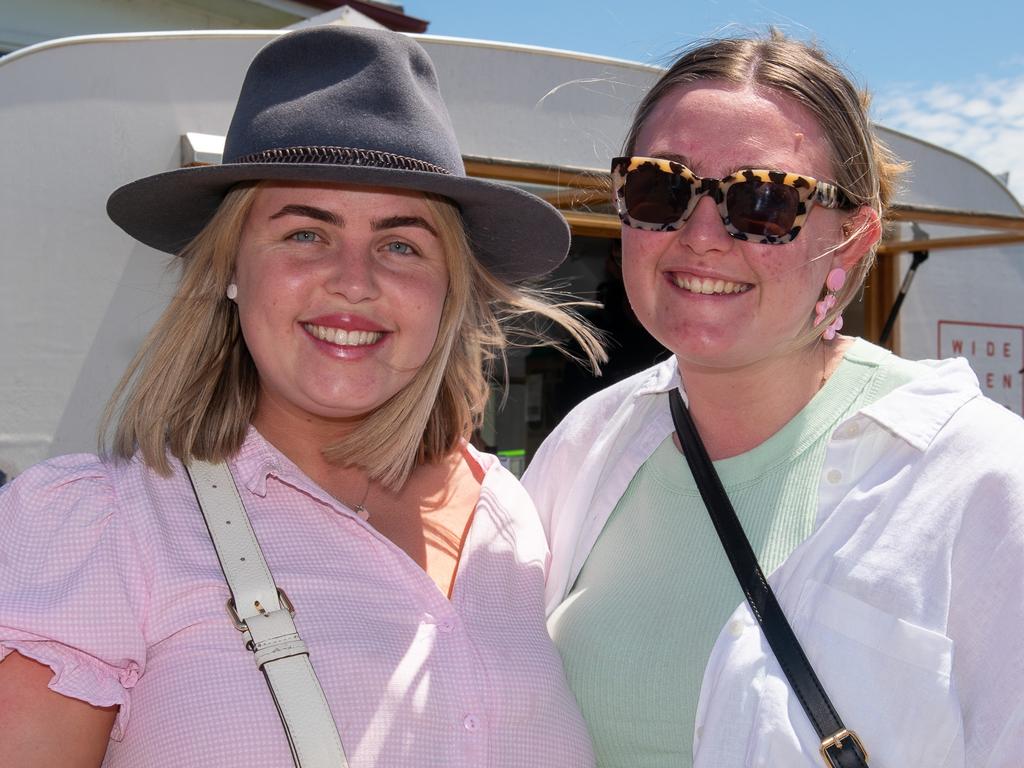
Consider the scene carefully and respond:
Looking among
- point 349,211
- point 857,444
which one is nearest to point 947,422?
point 857,444

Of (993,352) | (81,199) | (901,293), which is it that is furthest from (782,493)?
(993,352)

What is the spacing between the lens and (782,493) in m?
2.02

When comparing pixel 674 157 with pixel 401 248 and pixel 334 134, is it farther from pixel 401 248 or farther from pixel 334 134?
pixel 334 134

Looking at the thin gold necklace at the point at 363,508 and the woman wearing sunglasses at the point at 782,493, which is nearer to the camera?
the woman wearing sunglasses at the point at 782,493

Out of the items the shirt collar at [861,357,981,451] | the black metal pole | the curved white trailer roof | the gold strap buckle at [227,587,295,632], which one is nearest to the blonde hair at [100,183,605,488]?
the gold strap buckle at [227,587,295,632]

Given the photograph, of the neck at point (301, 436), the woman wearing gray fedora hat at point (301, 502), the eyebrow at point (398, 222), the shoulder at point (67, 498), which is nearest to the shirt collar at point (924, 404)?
the woman wearing gray fedora hat at point (301, 502)

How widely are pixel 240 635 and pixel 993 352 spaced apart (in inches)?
244

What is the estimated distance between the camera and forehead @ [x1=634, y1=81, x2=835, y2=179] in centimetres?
202

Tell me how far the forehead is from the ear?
0.12 metres

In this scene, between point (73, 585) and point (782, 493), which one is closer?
point (73, 585)

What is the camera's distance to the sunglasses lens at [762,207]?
1954 millimetres

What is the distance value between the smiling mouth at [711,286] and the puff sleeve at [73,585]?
46.8 inches

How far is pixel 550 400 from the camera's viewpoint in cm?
644

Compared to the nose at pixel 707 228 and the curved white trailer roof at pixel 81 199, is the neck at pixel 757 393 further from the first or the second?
the curved white trailer roof at pixel 81 199
